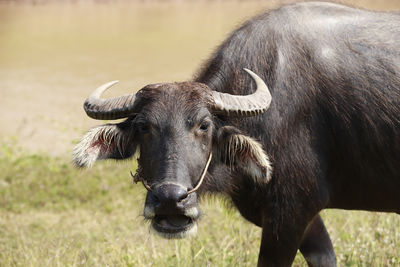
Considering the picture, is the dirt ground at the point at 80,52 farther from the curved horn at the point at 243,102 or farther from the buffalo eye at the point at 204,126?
the buffalo eye at the point at 204,126

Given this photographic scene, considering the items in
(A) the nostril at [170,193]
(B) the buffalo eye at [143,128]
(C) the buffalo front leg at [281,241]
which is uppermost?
(B) the buffalo eye at [143,128]

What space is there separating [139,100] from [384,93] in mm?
1481

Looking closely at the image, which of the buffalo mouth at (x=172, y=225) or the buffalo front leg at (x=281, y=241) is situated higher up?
the buffalo mouth at (x=172, y=225)

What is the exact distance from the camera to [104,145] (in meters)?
3.72

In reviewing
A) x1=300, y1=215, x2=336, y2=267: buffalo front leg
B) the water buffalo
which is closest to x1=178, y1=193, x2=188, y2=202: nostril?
the water buffalo

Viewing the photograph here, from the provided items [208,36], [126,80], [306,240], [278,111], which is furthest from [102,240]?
[208,36]

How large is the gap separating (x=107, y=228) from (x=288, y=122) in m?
2.93

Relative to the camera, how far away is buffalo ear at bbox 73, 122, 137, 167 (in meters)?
3.58

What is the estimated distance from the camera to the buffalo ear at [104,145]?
141 inches

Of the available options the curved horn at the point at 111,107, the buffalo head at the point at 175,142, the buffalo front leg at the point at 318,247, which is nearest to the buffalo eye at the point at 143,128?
the buffalo head at the point at 175,142

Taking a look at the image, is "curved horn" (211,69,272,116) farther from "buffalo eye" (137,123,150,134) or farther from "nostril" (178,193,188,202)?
"nostril" (178,193,188,202)

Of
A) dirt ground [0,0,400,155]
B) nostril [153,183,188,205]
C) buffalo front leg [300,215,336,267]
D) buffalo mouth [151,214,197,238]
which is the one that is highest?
nostril [153,183,188,205]

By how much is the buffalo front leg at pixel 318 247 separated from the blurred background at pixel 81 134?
0.41 m

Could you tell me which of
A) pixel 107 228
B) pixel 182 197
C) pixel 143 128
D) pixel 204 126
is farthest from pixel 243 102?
pixel 107 228
